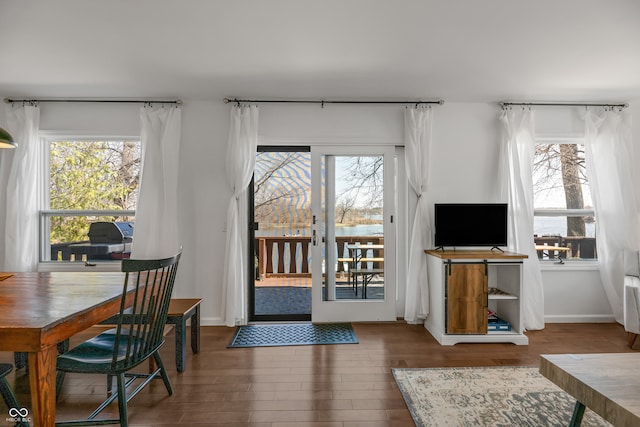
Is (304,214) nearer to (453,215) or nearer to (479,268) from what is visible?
(453,215)

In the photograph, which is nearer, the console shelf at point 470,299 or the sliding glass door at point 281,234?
the console shelf at point 470,299

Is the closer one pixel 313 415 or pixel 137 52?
pixel 313 415

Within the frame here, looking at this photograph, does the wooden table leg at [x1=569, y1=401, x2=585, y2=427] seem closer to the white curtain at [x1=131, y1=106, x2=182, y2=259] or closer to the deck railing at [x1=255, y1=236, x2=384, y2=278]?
the white curtain at [x1=131, y1=106, x2=182, y2=259]

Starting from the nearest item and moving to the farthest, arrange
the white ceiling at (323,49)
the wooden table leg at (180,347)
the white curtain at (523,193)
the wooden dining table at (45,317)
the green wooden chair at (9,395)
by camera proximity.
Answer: the wooden dining table at (45,317), the green wooden chair at (9,395), the white ceiling at (323,49), the wooden table leg at (180,347), the white curtain at (523,193)

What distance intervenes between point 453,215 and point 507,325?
46.3 inches

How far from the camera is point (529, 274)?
3922 mm

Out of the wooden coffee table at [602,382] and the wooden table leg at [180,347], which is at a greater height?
the wooden coffee table at [602,382]

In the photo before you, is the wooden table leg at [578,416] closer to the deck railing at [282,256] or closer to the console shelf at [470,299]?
the console shelf at [470,299]

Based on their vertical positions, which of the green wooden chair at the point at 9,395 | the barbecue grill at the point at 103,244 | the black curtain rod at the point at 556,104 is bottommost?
the green wooden chair at the point at 9,395

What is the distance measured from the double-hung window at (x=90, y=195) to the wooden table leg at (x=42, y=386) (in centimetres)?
288

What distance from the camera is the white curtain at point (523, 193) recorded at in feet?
12.9

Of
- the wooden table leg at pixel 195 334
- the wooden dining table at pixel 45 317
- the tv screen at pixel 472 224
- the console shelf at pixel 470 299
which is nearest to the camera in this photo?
the wooden dining table at pixel 45 317

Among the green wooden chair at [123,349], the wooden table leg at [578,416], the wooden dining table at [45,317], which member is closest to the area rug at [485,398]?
the wooden table leg at [578,416]

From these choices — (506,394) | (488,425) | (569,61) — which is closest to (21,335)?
(488,425)
